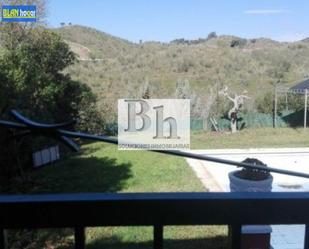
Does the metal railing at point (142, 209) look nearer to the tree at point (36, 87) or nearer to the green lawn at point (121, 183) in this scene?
the green lawn at point (121, 183)

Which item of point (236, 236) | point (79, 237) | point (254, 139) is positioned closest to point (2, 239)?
point (79, 237)

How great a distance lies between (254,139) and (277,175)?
5.48 m

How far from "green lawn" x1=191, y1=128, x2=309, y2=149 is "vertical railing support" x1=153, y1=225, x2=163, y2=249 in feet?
36.6

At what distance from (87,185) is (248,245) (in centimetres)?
464

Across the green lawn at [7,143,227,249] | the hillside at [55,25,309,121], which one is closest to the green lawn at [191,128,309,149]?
the green lawn at [7,143,227,249]

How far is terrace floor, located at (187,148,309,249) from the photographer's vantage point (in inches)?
184

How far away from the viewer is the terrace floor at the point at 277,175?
4664 millimetres

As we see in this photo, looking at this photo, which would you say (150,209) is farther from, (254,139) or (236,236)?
(254,139)

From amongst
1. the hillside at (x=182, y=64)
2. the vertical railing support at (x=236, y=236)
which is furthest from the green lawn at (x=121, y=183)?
the hillside at (x=182, y=64)

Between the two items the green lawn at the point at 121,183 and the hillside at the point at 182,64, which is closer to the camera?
the green lawn at the point at 121,183

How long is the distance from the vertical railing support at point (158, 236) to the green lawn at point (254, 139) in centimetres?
1116

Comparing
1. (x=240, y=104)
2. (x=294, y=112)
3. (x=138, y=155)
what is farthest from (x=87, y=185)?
(x=294, y=112)

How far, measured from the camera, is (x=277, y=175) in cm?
775

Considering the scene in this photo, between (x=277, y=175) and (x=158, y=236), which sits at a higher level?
(x=158, y=236)
